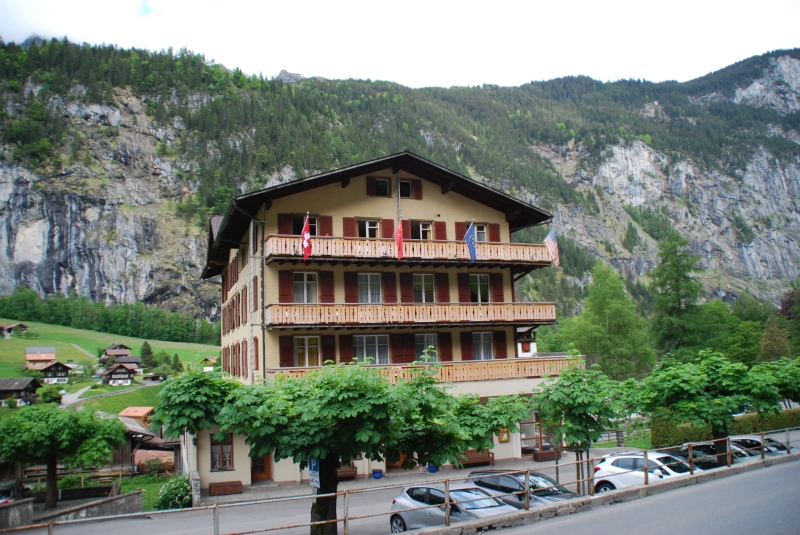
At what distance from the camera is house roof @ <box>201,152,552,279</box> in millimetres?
30688

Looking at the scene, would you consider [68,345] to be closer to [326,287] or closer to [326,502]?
[326,287]

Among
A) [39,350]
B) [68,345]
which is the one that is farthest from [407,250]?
[68,345]

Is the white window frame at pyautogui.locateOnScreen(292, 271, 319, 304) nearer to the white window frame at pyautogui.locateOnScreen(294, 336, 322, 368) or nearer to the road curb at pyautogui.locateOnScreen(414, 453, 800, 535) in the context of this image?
the white window frame at pyautogui.locateOnScreen(294, 336, 322, 368)

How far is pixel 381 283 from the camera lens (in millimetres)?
32688

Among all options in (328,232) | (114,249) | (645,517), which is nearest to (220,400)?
(645,517)

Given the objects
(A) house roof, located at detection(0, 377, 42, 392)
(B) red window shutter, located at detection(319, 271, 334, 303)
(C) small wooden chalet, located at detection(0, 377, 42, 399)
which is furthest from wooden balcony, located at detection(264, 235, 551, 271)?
(C) small wooden chalet, located at detection(0, 377, 42, 399)

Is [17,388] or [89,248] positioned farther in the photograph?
[89,248]

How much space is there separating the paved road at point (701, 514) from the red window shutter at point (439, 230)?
19.2 m

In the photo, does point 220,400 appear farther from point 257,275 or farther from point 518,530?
point 257,275

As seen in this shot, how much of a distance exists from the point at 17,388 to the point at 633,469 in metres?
88.9

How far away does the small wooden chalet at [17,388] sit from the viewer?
86625mm

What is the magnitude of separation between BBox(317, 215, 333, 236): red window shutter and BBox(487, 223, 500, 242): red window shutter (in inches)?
361

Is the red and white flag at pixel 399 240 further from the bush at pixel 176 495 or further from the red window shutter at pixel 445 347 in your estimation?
the bush at pixel 176 495

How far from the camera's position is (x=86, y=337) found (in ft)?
519
